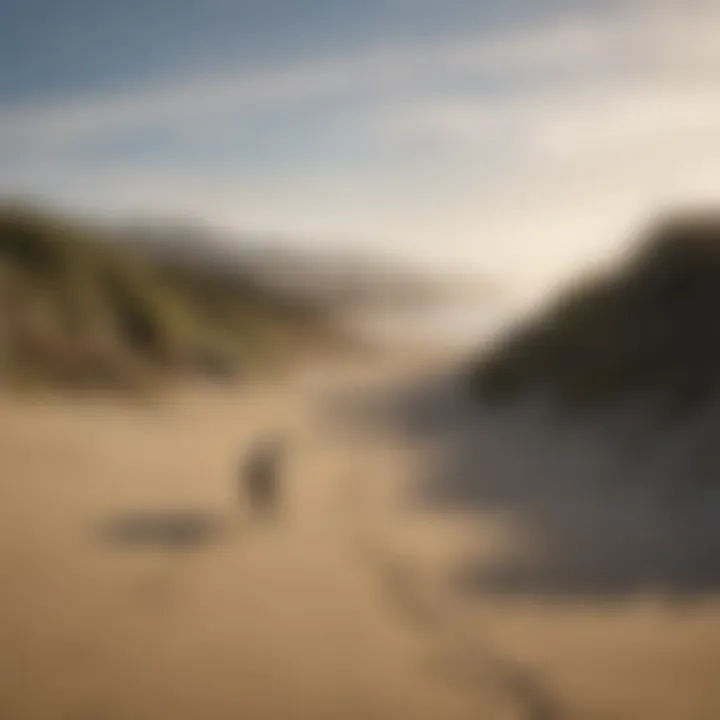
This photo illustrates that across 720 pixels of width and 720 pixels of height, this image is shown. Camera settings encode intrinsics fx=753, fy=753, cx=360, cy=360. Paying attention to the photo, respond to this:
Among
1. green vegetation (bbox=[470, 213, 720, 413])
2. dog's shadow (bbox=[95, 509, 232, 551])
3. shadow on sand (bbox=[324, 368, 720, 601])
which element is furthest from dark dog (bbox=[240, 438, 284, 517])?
green vegetation (bbox=[470, 213, 720, 413])

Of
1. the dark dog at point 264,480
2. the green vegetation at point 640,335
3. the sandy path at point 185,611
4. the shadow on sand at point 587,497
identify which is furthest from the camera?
the green vegetation at point 640,335

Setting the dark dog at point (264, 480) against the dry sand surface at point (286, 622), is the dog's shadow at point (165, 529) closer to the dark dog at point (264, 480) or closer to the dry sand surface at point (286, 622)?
the dry sand surface at point (286, 622)

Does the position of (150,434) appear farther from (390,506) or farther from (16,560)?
(16,560)

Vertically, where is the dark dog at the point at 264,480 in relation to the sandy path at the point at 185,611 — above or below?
above

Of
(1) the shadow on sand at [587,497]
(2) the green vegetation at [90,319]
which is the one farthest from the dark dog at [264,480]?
(2) the green vegetation at [90,319]

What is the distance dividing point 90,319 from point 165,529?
12.1m

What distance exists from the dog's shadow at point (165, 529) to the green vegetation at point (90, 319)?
7897 mm

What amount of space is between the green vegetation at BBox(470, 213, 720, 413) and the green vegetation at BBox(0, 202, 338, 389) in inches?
322

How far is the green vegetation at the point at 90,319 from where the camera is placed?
15.5 meters

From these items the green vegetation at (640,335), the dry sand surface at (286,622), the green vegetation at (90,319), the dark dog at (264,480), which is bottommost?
the dry sand surface at (286,622)

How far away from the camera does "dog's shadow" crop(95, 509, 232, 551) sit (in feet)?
20.1

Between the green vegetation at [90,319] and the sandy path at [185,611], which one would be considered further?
the green vegetation at [90,319]

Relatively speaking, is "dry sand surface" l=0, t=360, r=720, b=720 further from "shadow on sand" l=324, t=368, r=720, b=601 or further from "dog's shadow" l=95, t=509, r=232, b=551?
"shadow on sand" l=324, t=368, r=720, b=601

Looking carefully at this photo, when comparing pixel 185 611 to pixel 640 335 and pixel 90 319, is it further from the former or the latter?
pixel 90 319
